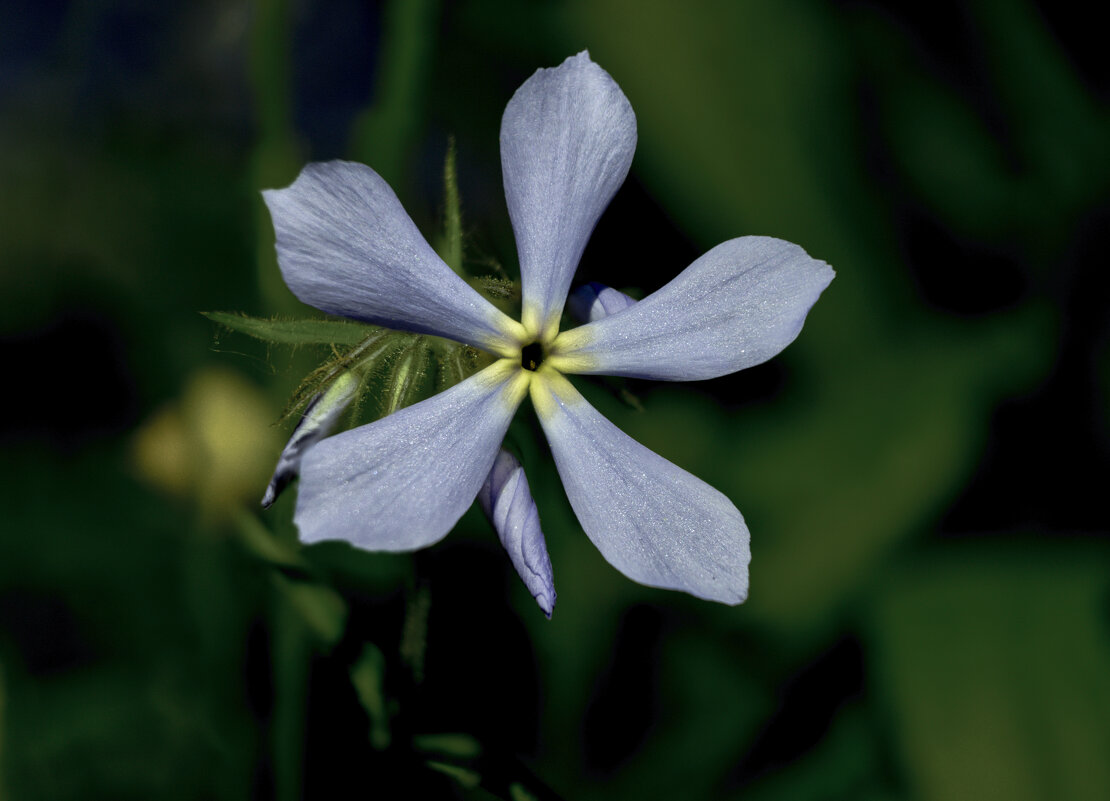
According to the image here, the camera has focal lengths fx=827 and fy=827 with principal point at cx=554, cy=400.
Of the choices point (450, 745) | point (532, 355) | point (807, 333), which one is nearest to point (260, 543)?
point (450, 745)

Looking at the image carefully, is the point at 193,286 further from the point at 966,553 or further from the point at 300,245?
the point at 966,553

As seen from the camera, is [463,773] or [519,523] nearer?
[519,523]

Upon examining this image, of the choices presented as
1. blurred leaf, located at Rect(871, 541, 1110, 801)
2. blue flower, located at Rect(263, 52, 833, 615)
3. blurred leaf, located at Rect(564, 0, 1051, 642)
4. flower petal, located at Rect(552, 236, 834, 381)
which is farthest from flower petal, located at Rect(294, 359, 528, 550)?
blurred leaf, located at Rect(871, 541, 1110, 801)

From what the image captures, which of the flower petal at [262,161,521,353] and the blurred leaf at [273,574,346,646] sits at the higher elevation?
the flower petal at [262,161,521,353]

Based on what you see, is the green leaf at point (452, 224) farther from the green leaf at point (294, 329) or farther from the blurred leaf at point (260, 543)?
the blurred leaf at point (260, 543)

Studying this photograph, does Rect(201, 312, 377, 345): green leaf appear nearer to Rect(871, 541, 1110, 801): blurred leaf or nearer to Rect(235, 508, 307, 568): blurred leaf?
Rect(235, 508, 307, 568): blurred leaf

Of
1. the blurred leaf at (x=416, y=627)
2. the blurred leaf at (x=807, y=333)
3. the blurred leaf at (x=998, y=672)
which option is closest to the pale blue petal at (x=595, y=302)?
the blurred leaf at (x=416, y=627)

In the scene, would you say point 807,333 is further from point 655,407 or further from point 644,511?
point 644,511
